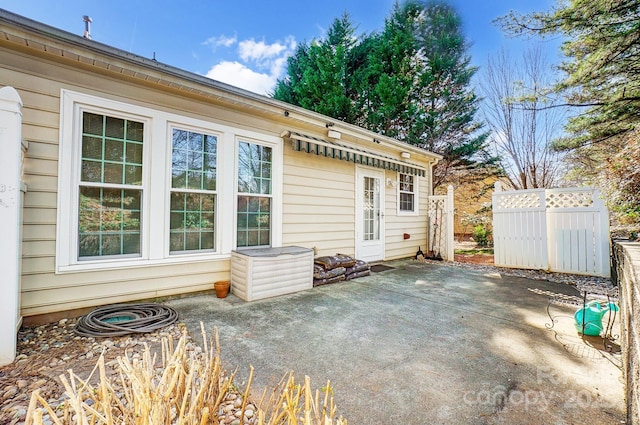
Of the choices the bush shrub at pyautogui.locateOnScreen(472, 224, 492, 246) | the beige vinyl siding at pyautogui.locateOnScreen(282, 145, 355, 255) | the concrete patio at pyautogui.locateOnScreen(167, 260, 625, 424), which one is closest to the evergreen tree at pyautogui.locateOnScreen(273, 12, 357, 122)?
the beige vinyl siding at pyautogui.locateOnScreen(282, 145, 355, 255)

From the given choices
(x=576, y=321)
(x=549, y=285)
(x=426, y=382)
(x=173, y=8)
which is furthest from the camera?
(x=173, y=8)

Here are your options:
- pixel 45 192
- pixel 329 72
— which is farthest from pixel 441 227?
pixel 329 72

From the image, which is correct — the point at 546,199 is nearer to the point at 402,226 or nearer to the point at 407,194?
the point at 407,194

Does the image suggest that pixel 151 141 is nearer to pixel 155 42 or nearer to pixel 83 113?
pixel 83 113

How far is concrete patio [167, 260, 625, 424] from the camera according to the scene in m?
1.69

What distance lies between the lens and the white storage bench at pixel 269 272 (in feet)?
12.2

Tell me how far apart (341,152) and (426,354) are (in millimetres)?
3760

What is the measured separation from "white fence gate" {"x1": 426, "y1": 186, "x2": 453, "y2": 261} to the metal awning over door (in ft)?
4.28

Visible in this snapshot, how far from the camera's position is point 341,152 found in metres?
5.23

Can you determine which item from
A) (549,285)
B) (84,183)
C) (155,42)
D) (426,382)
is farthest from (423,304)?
(155,42)

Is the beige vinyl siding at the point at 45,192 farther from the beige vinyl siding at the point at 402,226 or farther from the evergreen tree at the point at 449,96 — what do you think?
the evergreen tree at the point at 449,96

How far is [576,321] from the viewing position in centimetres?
266

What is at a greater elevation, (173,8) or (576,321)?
(173,8)

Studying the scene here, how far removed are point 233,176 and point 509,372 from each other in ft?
12.6
